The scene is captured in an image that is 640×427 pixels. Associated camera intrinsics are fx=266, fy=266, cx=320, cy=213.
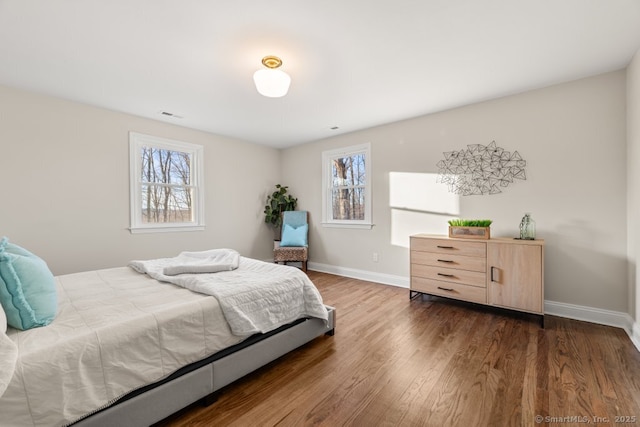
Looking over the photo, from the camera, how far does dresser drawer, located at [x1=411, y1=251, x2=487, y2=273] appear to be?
282 cm

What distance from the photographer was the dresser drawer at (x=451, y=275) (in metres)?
2.82

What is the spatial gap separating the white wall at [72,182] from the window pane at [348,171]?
216cm

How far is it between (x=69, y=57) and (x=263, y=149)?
3.09 m

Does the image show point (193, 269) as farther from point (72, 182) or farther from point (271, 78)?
point (72, 182)

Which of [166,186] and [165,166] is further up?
[165,166]

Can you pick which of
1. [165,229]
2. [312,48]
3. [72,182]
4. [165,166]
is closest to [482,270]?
[312,48]

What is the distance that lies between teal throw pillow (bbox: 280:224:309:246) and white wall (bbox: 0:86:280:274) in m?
1.31

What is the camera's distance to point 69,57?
7.38 feet

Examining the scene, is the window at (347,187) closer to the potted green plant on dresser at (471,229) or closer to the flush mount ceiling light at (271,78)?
the potted green plant on dresser at (471,229)

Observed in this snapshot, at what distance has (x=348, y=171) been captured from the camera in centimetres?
457

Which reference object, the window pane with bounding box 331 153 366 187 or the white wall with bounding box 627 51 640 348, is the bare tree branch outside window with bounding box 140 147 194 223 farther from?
the white wall with bounding box 627 51 640 348

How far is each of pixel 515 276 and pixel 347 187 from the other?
2647 mm

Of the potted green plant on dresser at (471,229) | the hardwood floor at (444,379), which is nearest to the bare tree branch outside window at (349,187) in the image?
the potted green plant on dresser at (471,229)

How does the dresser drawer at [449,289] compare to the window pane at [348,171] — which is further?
the window pane at [348,171]
